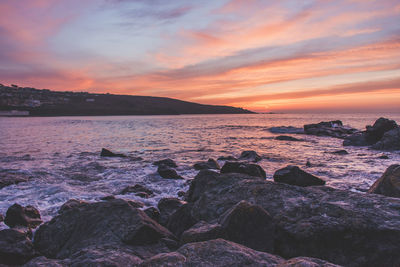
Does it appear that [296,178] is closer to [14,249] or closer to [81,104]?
[14,249]

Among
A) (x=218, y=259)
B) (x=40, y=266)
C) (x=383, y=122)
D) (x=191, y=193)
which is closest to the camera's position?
(x=218, y=259)

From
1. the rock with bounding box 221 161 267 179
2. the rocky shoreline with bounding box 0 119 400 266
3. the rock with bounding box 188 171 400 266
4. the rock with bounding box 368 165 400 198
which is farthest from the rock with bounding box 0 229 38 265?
the rock with bounding box 368 165 400 198

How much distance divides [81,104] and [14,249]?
591 ft

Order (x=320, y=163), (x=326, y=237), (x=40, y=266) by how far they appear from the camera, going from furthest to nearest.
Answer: (x=320, y=163), (x=326, y=237), (x=40, y=266)

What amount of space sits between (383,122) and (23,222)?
28706mm

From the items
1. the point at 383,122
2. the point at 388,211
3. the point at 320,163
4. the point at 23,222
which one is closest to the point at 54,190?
the point at 23,222

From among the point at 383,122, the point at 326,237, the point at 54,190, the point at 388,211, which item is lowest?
the point at 54,190

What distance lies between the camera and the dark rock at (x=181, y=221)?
5547 mm

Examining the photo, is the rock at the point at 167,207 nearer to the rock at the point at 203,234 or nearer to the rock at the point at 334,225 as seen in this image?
the rock at the point at 334,225

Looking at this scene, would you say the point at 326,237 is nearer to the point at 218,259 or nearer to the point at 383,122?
the point at 218,259

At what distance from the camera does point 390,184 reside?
6.24 meters

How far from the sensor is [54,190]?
969 centimetres

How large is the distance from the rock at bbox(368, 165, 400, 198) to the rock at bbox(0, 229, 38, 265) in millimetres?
8503

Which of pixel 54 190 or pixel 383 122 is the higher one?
pixel 383 122
